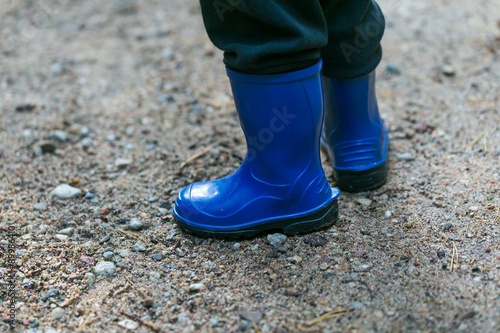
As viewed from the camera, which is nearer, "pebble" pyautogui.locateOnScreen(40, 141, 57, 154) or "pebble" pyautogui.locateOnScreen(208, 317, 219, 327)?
"pebble" pyautogui.locateOnScreen(208, 317, 219, 327)

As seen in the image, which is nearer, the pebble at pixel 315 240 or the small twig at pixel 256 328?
the small twig at pixel 256 328

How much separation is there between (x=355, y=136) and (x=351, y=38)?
0.85ft

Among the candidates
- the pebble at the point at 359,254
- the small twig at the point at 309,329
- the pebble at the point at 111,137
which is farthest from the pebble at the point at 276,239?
the pebble at the point at 111,137

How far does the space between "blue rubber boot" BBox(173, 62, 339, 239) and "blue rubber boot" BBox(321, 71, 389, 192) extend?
136 millimetres

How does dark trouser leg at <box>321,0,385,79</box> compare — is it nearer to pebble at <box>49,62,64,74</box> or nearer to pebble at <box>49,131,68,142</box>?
pebble at <box>49,131,68,142</box>

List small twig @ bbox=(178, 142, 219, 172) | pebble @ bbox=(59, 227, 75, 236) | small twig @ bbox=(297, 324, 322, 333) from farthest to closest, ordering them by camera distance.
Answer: small twig @ bbox=(178, 142, 219, 172) < pebble @ bbox=(59, 227, 75, 236) < small twig @ bbox=(297, 324, 322, 333)

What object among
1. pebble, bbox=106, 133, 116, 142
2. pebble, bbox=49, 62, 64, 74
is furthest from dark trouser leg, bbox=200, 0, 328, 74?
pebble, bbox=49, 62, 64, 74

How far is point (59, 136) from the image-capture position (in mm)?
1865

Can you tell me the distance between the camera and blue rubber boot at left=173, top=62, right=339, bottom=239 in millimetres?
1226

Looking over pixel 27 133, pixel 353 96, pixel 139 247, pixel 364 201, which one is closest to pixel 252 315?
pixel 139 247

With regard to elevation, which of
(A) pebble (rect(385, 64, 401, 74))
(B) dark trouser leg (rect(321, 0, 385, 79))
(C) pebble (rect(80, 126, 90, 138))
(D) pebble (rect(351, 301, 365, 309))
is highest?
(B) dark trouser leg (rect(321, 0, 385, 79))

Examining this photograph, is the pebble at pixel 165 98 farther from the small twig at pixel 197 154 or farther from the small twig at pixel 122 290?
the small twig at pixel 122 290

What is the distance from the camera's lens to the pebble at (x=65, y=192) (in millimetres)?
1588

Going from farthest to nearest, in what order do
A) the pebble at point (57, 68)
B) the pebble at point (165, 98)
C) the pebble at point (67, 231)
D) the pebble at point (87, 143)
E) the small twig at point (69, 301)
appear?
the pebble at point (57, 68) < the pebble at point (165, 98) < the pebble at point (87, 143) < the pebble at point (67, 231) < the small twig at point (69, 301)
